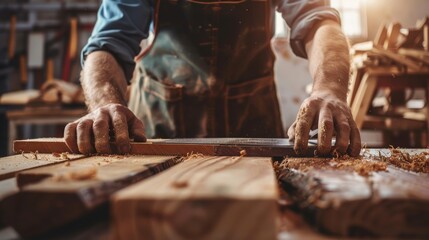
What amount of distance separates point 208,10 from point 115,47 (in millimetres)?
643

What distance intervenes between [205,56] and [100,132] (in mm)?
1176

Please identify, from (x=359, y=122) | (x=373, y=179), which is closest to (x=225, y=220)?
(x=373, y=179)

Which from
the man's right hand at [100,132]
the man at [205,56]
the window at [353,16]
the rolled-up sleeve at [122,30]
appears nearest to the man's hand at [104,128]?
the man's right hand at [100,132]

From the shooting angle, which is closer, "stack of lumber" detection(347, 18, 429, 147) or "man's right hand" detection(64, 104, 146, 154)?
"man's right hand" detection(64, 104, 146, 154)

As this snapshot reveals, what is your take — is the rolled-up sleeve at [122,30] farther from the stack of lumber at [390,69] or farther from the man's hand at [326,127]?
the stack of lumber at [390,69]

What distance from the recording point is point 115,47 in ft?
6.72

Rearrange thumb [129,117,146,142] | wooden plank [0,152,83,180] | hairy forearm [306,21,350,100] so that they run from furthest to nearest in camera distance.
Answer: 1. hairy forearm [306,21,350,100]
2. thumb [129,117,146,142]
3. wooden plank [0,152,83,180]

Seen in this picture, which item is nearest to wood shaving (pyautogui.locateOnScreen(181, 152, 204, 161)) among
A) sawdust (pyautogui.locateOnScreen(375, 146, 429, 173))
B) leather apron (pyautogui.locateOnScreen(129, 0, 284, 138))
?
sawdust (pyautogui.locateOnScreen(375, 146, 429, 173))

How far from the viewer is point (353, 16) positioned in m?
8.12

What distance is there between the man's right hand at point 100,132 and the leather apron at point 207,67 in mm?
980

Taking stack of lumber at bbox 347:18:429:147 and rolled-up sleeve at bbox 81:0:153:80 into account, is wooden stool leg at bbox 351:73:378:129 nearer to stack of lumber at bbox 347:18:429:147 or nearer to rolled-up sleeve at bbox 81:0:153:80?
stack of lumber at bbox 347:18:429:147

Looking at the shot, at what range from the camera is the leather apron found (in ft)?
7.77

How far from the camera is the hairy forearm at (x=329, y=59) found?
5.52 ft

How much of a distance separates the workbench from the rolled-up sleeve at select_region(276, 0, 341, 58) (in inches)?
54.2
